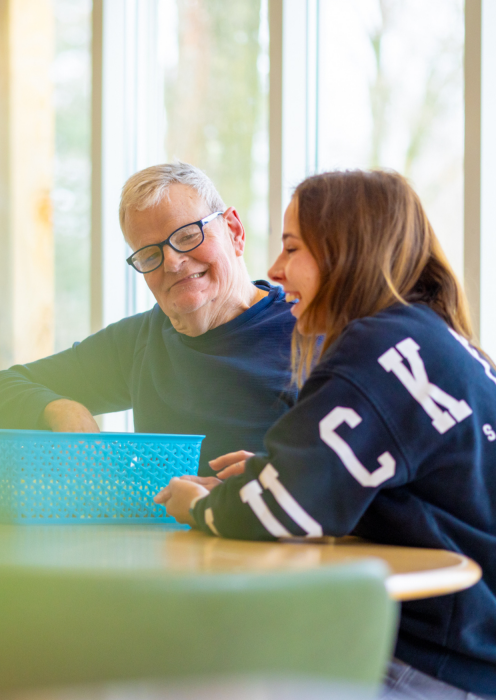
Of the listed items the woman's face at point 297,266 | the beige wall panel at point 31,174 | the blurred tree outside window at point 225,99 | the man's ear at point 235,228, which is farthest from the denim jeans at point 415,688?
the beige wall panel at point 31,174

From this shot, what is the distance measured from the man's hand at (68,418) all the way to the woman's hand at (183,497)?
1.18 ft

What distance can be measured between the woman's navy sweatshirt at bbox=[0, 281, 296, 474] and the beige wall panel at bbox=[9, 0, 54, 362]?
1.21 m

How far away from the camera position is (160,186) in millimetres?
1559

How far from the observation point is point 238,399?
5.08 ft

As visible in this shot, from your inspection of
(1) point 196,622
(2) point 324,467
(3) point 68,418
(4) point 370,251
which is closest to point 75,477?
(3) point 68,418

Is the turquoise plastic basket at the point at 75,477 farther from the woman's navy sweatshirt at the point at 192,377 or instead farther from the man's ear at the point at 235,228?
the man's ear at the point at 235,228

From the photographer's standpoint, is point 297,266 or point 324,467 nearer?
point 324,467

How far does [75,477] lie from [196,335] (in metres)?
0.62

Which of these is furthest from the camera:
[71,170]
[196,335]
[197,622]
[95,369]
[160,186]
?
[71,170]

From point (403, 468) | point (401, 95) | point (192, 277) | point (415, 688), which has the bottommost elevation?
point (415, 688)

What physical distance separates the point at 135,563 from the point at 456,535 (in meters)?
0.43

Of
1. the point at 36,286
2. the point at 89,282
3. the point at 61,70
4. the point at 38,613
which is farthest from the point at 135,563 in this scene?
the point at 61,70

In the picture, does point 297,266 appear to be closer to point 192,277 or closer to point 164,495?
point 164,495

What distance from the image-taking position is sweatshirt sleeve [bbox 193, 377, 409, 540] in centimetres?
A: 83
